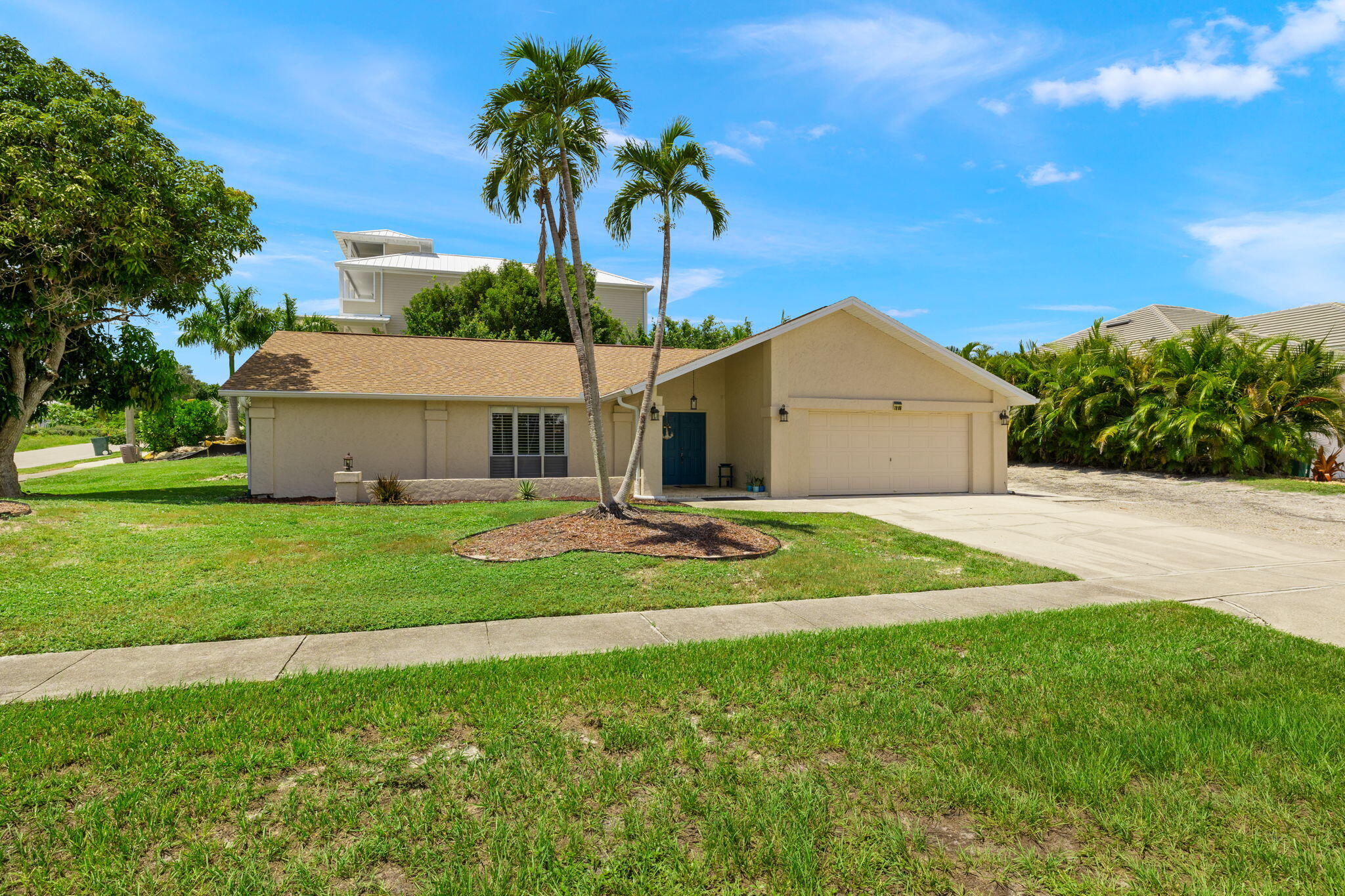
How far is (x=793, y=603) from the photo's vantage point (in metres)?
7.49

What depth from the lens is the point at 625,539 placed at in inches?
408

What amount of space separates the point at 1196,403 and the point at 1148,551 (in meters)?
13.0

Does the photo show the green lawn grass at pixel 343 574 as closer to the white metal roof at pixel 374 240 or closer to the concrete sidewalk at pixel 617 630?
the concrete sidewalk at pixel 617 630

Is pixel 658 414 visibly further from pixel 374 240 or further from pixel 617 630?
pixel 374 240

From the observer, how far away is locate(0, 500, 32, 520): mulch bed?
10641mm

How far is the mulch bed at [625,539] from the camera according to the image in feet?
31.8

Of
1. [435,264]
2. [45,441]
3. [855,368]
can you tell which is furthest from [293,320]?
[855,368]

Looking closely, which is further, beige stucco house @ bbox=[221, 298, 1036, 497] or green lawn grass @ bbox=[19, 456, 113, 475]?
green lawn grass @ bbox=[19, 456, 113, 475]

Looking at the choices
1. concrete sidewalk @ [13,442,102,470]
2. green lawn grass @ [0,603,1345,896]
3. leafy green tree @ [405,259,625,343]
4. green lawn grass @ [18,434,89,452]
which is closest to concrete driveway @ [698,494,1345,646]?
green lawn grass @ [0,603,1345,896]

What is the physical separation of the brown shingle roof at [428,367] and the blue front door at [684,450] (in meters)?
1.63

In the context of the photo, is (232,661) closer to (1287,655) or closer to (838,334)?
(1287,655)

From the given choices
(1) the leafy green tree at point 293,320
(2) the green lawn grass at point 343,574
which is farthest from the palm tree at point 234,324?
(2) the green lawn grass at point 343,574

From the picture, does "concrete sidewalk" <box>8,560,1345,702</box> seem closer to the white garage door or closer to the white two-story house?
the white garage door

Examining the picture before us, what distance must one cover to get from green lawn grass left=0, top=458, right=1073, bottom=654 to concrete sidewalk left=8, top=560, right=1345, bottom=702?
1.00 feet
